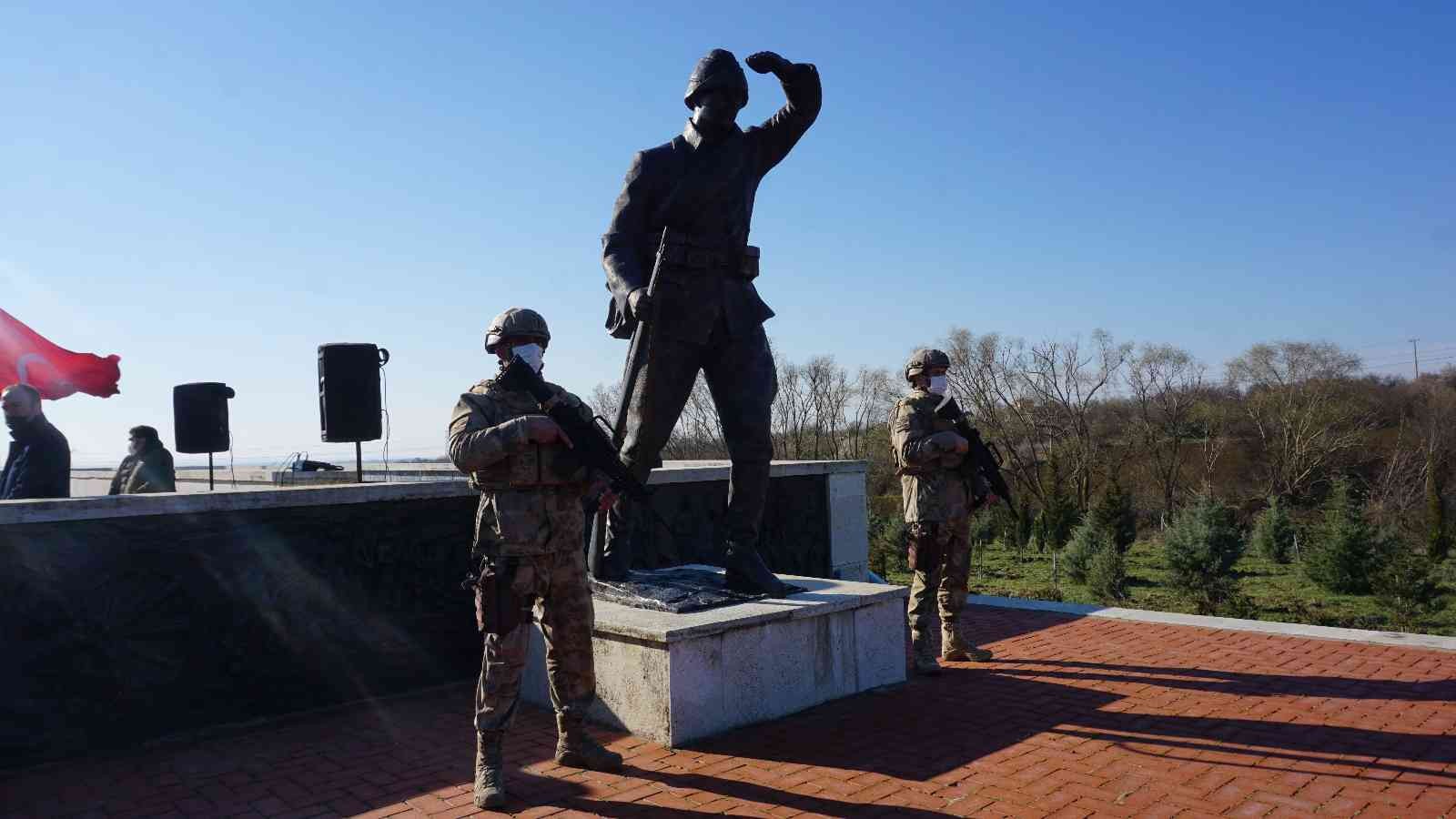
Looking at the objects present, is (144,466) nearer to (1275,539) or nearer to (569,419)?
(569,419)

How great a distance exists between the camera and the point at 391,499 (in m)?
5.55

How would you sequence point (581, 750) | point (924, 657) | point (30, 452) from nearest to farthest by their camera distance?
point (581, 750), point (924, 657), point (30, 452)

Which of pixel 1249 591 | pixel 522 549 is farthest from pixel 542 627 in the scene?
pixel 1249 591

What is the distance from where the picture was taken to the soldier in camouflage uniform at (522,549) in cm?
366

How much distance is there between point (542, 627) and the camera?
4.07 meters

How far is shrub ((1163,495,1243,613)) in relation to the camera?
35.1 feet

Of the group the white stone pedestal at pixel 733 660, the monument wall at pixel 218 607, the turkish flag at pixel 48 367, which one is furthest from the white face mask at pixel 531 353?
the turkish flag at pixel 48 367

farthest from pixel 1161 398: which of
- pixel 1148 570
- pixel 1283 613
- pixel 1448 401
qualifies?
pixel 1283 613

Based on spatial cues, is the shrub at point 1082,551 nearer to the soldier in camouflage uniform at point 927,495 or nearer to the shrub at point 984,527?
the shrub at point 984,527

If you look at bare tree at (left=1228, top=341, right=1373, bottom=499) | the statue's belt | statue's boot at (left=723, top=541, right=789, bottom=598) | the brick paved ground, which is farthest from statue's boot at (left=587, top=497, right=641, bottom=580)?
bare tree at (left=1228, top=341, right=1373, bottom=499)

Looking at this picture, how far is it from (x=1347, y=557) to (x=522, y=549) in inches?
444

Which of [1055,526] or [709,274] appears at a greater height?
[709,274]

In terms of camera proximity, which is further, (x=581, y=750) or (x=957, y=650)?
(x=957, y=650)

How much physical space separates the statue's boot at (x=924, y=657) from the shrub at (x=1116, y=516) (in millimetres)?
11244
